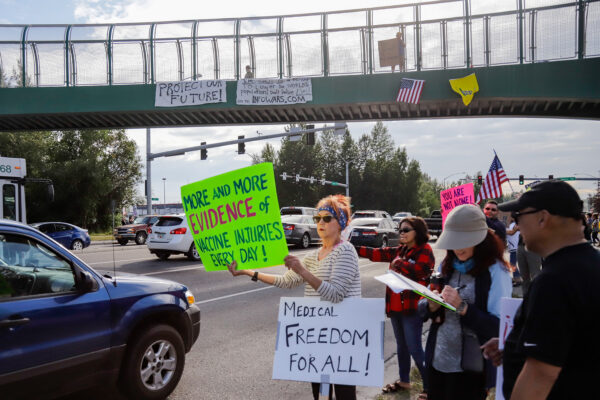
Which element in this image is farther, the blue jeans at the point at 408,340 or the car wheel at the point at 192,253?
the car wheel at the point at 192,253

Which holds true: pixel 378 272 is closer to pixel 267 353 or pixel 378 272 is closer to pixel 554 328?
pixel 267 353

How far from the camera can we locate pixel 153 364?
4238 millimetres

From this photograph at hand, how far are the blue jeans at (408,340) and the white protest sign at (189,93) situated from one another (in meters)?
13.4

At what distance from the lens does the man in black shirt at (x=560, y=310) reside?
1.56 meters

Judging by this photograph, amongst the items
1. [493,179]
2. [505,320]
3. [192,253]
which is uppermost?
[493,179]

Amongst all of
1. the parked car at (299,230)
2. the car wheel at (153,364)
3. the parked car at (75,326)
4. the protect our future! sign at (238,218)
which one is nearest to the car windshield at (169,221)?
the parked car at (299,230)

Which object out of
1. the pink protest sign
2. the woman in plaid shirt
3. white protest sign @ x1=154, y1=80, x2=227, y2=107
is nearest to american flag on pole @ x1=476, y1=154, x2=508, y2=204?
the pink protest sign

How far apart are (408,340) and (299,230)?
16.4 m

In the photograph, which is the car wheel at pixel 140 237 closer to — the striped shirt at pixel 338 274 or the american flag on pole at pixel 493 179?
the american flag on pole at pixel 493 179

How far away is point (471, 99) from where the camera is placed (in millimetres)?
14789

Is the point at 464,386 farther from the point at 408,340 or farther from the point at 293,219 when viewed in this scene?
the point at 293,219

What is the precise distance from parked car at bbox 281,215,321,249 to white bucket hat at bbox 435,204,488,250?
1723 centimetres

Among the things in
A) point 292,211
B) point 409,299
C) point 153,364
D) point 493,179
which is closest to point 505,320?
point 409,299

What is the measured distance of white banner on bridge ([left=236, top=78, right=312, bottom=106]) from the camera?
16016 millimetres
